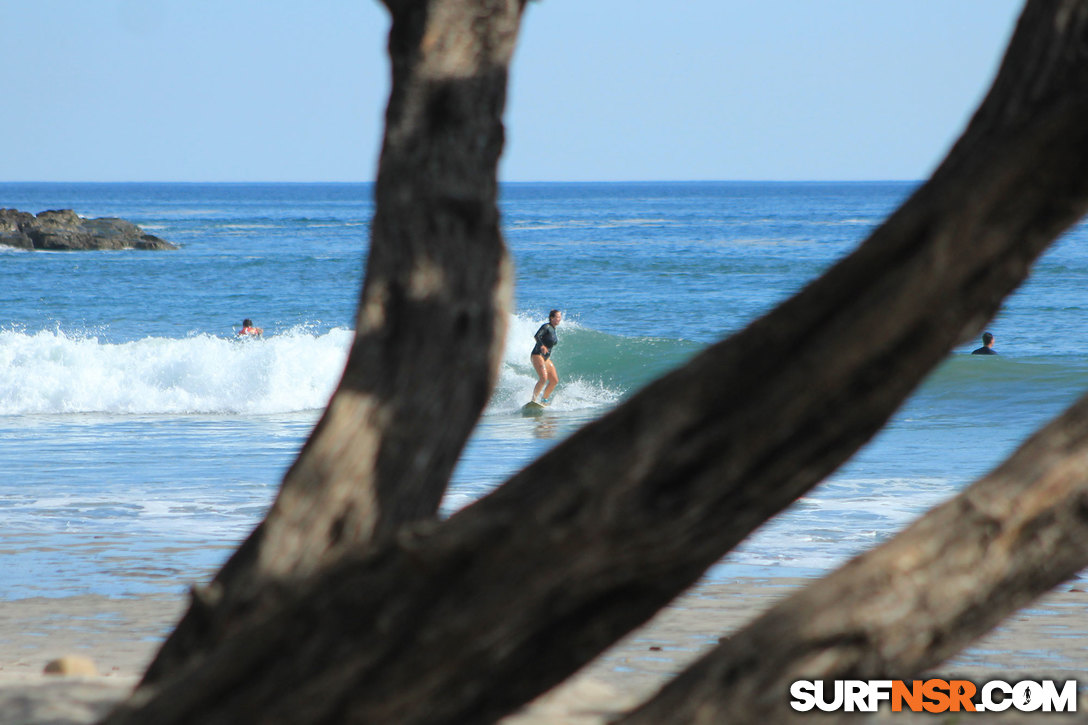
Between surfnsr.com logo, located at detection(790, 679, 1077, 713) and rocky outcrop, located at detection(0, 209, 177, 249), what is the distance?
179 ft

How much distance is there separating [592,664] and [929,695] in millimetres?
1956

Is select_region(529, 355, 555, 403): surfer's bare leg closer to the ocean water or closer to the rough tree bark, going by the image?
the ocean water

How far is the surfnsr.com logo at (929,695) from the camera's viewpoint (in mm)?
2035

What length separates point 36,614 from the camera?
21.6 feet

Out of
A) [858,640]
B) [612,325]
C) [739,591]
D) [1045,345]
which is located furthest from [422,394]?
[612,325]

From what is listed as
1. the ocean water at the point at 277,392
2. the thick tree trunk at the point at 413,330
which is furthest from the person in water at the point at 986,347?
the thick tree trunk at the point at 413,330

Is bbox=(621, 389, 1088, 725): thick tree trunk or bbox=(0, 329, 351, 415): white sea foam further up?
bbox=(621, 389, 1088, 725): thick tree trunk

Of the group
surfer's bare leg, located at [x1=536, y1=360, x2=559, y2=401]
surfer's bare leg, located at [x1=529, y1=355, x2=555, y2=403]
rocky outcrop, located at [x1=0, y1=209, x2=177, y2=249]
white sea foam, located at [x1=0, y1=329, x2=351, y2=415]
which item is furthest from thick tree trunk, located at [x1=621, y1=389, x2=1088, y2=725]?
rocky outcrop, located at [x1=0, y1=209, x2=177, y2=249]

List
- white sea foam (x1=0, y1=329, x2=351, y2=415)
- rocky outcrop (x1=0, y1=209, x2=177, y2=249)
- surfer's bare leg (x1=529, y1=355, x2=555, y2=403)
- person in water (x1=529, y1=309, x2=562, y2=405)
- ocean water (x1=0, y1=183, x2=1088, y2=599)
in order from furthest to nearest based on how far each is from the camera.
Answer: rocky outcrop (x1=0, y1=209, x2=177, y2=249) → white sea foam (x1=0, y1=329, x2=351, y2=415) → surfer's bare leg (x1=529, y1=355, x2=555, y2=403) → person in water (x1=529, y1=309, x2=562, y2=405) → ocean water (x1=0, y1=183, x2=1088, y2=599)

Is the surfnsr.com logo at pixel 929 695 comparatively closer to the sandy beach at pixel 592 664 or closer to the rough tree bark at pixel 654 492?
the rough tree bark at pixel 654 492

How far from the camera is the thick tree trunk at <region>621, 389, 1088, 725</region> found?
79.8 inches

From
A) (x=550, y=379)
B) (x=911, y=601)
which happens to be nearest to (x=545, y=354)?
(x=550, y=379)

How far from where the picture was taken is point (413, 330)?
2.54 metres

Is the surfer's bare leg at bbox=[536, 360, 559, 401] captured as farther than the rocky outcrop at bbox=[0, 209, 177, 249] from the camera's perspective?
No
